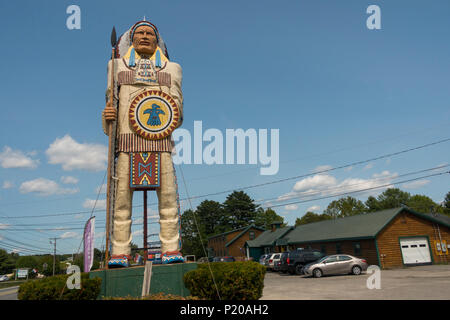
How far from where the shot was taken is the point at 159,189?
30.6ft

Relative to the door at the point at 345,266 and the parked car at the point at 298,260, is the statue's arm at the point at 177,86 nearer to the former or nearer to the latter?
the door at the point at 345,266

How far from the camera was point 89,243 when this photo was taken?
8133 millimetres

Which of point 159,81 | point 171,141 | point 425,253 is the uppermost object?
point 159,81

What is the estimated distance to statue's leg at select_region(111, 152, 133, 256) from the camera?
8633 millimetres

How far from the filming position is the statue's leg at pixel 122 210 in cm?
863

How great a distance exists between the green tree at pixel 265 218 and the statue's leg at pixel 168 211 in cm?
5536

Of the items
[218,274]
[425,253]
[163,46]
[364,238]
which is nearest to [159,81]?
[163,46]

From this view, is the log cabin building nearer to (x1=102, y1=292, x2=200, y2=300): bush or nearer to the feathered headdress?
(x1=102, y1=292, x2=200, y2=300): bush

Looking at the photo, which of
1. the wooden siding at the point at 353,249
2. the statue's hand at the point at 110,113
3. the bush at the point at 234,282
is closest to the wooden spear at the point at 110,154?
the statue's hand at the point at 110,113

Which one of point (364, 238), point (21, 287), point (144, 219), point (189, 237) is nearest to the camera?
point (21, 287)

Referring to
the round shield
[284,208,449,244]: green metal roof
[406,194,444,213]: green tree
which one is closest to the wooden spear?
the round shield

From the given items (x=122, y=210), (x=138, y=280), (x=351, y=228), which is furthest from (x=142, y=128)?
(x=351, y=228)

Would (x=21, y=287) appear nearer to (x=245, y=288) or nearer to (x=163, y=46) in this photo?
(x=245, y=288)
